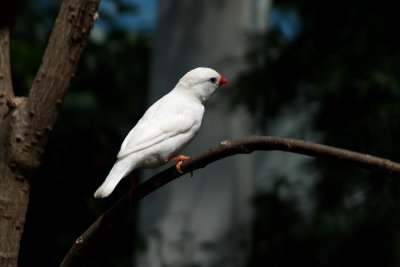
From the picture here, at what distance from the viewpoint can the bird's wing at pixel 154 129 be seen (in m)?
Result: 2.49

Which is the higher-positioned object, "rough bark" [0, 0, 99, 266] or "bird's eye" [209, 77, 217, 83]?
"bird's eye" [209, 77, 217, 83]

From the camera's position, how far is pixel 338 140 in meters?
4.62

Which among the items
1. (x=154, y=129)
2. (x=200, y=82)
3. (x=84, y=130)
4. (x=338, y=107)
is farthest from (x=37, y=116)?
(x=84, y=130)

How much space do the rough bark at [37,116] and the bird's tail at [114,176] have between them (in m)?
0.20

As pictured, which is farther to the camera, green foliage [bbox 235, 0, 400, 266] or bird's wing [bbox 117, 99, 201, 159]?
green foliage [bbox 235, 0, 400, 266]

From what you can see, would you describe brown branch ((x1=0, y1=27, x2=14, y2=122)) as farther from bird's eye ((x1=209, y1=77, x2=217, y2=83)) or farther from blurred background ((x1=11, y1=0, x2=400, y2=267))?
blurred background ((x1=11, y1=0, x2=400, y2=267))

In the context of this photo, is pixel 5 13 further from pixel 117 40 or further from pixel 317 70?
pixel 117 40

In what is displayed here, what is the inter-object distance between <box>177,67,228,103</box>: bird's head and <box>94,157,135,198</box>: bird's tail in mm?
581

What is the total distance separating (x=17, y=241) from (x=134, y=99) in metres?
5.47

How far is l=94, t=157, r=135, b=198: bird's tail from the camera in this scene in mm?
2250

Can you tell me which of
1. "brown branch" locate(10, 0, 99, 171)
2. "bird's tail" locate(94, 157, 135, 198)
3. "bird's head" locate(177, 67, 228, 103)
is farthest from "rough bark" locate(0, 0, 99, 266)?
"bird's head" locate(177, 67, 228, 103)

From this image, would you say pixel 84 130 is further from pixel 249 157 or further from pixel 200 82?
pixel 200 82

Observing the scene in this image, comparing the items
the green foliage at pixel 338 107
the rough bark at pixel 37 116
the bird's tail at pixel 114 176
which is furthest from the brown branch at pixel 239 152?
the green foliage at pixel 338 107

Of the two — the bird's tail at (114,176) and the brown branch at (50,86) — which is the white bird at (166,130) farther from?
the brown branch at (50,86)
